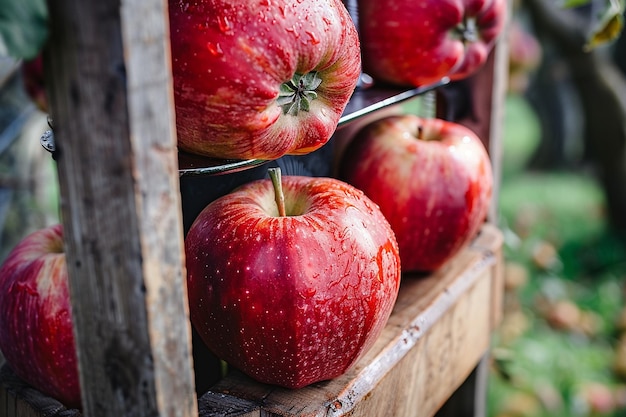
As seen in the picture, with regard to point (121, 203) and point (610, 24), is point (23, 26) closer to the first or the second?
point (121, 203)

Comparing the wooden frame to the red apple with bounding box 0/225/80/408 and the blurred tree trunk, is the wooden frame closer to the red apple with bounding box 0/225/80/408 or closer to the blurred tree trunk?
the red apple with bounding box 0/225/80/408

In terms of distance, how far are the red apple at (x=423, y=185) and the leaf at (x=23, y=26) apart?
2.47 ft

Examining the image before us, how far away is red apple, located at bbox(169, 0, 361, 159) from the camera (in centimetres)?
75

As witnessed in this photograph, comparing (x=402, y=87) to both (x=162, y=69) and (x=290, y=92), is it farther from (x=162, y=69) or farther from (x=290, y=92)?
(x=162, y=69)

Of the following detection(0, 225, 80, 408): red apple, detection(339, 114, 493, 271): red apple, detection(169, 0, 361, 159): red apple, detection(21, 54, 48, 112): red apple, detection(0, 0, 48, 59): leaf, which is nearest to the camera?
detection(0, 0, 48, 59): leaf

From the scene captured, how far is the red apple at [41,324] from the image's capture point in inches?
35.0

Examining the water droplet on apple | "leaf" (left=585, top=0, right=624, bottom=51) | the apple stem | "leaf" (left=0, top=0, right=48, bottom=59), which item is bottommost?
the apple stem

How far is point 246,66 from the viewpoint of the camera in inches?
29.7

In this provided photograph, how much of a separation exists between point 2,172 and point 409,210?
1822 millimetres

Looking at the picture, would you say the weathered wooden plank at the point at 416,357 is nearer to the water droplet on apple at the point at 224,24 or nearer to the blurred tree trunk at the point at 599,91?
the water droplet on apple at the point at 224,24

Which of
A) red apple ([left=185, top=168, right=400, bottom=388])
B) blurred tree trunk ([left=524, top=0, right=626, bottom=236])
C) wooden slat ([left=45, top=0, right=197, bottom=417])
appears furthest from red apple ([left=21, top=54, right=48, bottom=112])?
blurred tree trunk ([left=524, top=0, right=626, bottom=236])

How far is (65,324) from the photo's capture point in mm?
889

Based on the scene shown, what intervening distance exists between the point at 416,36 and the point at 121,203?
2.57ft

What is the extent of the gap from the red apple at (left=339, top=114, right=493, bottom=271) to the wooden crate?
3.6 inches
